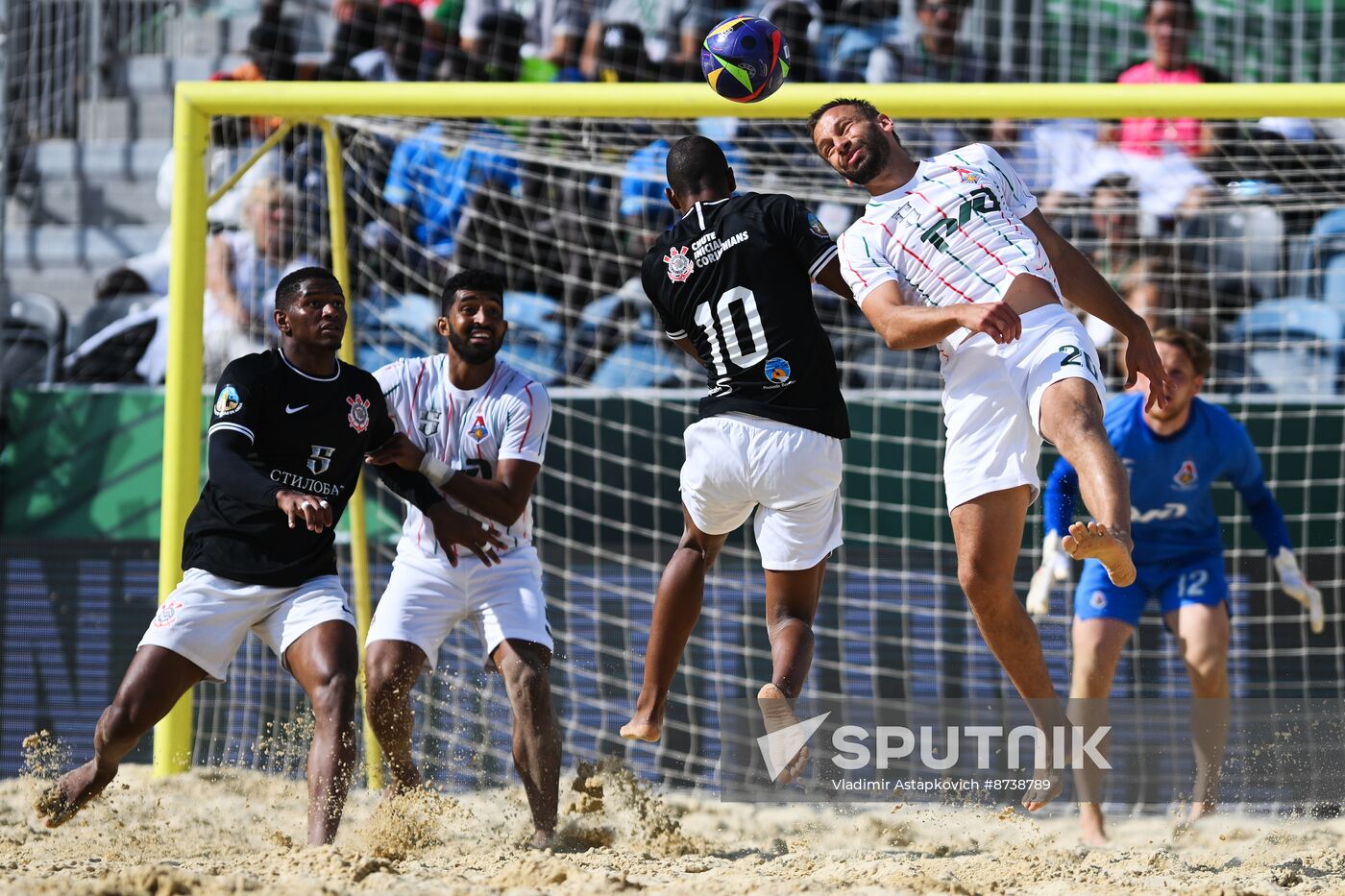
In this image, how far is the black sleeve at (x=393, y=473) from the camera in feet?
18.6

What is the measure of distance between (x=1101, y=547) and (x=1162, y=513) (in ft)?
8.88

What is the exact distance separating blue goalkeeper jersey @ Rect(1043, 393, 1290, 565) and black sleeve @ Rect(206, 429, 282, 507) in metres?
3.54

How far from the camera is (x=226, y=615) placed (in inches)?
213

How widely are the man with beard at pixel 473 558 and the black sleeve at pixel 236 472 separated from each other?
58 centimetres

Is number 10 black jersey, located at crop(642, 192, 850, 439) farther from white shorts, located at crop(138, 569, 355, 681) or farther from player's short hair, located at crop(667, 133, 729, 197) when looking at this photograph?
white shorts, located at crop(138, 569, 355, 681)

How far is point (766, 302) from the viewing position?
5223mm

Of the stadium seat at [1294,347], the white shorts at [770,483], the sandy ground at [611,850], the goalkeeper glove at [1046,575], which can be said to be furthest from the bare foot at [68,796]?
the stadium seat at [1294,347]

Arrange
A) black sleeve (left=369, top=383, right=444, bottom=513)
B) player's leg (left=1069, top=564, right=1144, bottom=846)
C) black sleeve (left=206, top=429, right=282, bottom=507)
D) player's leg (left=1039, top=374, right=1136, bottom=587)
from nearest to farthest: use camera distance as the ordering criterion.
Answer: player's leg (left=1039, top=374, right=1136, bottom=587), black sleeve (left=206, top=429, right=282, bottom=507), black sleeve (left=369, top=383, right=444, bottom=513), player's leg (left=1069, top=564, right=1144, bottom=846)

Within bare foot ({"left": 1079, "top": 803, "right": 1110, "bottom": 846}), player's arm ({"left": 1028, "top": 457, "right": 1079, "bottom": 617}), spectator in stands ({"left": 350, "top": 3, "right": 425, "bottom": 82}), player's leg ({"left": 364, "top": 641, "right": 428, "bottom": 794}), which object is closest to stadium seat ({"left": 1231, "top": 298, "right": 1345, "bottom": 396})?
player's arm ({"left": 1028, "top": 457, "right": 1079, "bottom": 617})

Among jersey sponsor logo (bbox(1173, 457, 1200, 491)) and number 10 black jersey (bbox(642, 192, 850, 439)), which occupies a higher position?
number 10 black jersey (bbox(642, 192, 850, 439))

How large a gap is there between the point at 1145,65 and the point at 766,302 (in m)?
6.68

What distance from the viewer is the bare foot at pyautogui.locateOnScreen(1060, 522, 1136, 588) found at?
14.2 ft

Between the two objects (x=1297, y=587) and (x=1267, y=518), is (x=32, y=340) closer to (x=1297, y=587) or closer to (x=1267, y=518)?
(x=1267, y=518)

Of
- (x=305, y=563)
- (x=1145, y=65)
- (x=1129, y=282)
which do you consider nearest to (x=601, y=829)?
(x=305, y=563)
